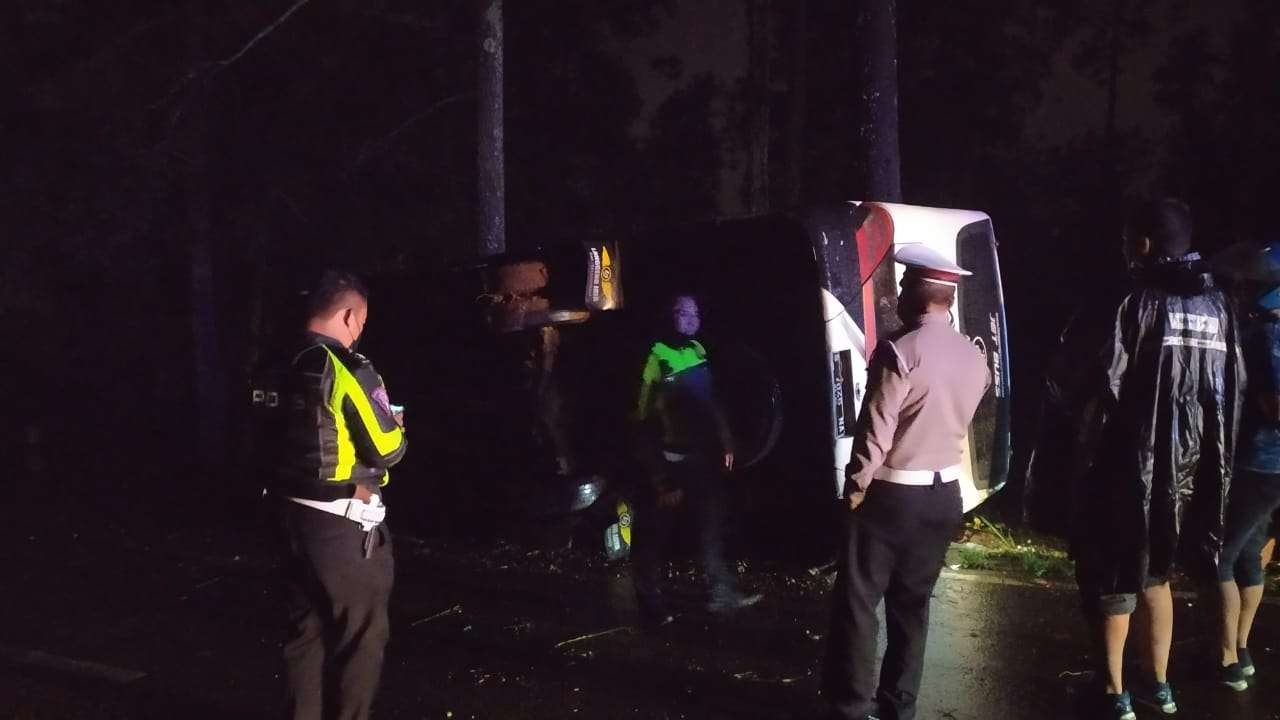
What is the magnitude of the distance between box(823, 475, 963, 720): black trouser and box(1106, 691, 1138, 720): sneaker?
0.80m

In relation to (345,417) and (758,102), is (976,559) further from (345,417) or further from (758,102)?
(758,102)

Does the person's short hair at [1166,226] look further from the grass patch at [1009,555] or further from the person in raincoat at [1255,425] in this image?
the grass patch at [1009,555]

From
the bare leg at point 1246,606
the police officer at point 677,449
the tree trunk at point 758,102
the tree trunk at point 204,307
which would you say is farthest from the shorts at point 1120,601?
the tree trunk at point 204,307

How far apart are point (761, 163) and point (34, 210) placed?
10.9 meters

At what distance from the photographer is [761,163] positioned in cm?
1534

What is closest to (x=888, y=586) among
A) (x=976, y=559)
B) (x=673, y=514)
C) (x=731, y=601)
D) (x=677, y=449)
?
(x=673, y=514)

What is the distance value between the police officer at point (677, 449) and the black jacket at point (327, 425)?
8.29ft

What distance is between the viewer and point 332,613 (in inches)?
141

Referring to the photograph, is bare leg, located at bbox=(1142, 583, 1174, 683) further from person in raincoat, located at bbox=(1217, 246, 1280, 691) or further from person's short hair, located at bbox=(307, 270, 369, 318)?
person's short hair, located at bbox=(307, 270, 369, 318)

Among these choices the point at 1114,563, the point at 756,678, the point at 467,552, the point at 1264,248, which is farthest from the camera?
the point at 467,552

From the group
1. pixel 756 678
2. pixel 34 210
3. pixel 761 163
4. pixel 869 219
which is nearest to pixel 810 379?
pixel 869 219

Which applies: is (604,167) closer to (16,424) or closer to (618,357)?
(618,357)

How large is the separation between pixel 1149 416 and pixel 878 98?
609cm

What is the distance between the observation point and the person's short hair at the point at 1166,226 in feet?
12.8
